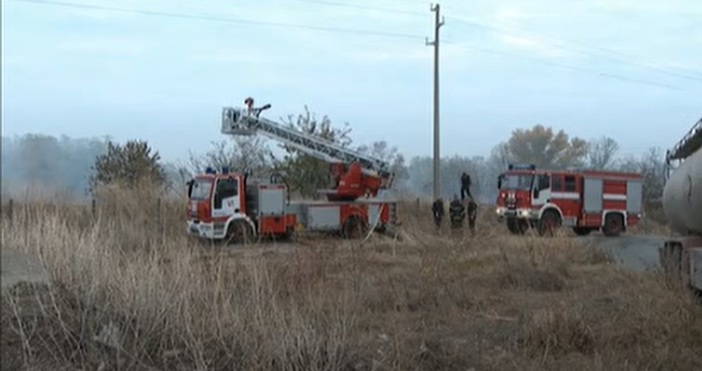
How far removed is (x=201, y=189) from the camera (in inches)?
902

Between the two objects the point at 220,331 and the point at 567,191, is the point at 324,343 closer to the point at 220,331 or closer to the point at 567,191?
the point at 220,331

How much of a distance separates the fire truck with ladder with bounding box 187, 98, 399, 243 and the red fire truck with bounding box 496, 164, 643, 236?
211 inches

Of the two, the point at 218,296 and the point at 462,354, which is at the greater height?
the point at 218,296

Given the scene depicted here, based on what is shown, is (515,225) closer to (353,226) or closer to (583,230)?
(583,230)

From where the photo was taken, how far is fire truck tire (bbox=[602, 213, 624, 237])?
30.6 m

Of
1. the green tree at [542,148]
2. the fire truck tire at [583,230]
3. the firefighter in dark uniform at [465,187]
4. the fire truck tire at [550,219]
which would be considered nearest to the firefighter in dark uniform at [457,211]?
the firefighter in dark uniform at [465,187]

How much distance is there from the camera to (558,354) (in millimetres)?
7508

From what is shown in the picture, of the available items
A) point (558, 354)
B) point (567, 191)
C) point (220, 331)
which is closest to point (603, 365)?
point (558, 354)

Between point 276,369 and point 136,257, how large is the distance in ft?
8.66

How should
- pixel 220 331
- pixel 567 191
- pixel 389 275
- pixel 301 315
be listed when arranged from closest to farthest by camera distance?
pixel 220 331
pixel 301 315
pixel 389 275
pixel 567 191

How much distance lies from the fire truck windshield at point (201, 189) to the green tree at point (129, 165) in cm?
428

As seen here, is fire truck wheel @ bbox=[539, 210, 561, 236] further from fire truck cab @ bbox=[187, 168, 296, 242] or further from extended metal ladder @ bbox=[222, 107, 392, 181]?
fire truck cab @ bbox=[187, 168, 296, 242]

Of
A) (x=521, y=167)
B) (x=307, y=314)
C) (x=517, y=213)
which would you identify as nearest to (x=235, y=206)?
(x=517, y=213)

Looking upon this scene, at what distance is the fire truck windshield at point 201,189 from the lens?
890 inches
